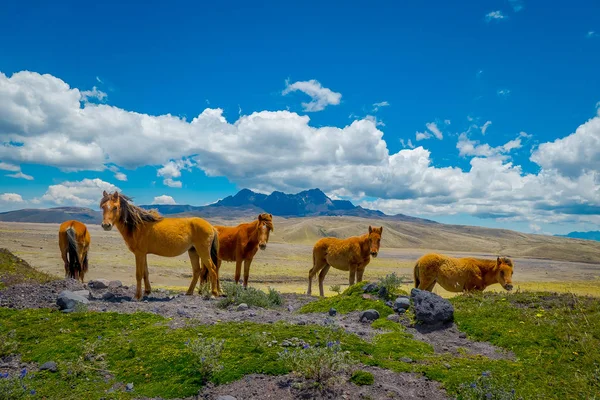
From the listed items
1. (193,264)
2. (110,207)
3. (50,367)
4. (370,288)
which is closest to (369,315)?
(370,288)

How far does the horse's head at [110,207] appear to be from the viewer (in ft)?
33.9

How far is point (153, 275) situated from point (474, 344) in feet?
91.1

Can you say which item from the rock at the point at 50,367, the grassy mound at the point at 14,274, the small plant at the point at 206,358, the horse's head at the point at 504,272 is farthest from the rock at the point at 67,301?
the horse's head at the point at 504,272

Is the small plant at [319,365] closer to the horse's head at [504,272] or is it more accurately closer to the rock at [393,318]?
the rock at [393,318]

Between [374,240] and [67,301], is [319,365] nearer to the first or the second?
[67,301]

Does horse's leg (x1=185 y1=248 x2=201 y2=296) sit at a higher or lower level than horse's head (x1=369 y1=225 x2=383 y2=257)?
lower

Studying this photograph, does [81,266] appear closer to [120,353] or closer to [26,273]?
[26,273]

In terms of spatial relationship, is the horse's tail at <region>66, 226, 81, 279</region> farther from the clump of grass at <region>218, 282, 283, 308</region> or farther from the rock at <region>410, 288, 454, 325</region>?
the rock at <region>410, 288, 454, 325</region>

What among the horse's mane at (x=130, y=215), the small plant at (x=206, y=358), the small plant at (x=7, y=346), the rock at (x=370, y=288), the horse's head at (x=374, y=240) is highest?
the horse's mane at (x=130, y=215)

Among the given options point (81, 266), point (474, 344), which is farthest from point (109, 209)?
point (474, 344)

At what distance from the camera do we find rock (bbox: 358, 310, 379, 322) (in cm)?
923

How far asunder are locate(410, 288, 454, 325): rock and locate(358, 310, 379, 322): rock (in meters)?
0.98

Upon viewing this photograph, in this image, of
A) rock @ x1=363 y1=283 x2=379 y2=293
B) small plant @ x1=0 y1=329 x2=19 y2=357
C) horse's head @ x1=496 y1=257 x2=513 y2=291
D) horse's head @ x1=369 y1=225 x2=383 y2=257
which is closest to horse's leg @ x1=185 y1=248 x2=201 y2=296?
rock @ x1=363 y1=283 x2=379 y2=293

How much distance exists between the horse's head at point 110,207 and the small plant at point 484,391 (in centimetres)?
→ 909
